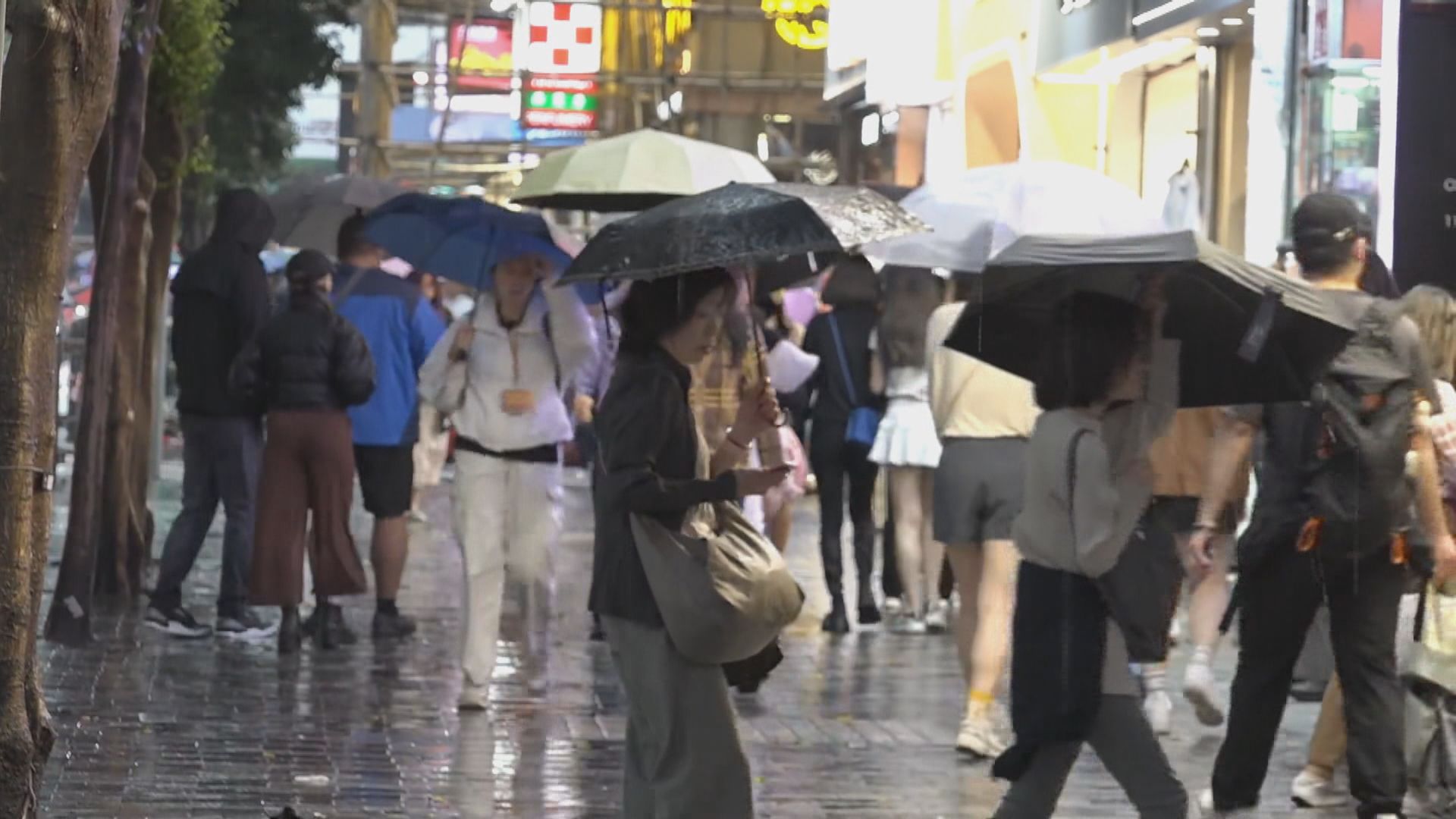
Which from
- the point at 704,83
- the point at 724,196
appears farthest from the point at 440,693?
the point at 704,83

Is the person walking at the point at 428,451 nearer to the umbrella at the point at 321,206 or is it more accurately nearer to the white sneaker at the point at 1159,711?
the umbrella at the point at 321,206

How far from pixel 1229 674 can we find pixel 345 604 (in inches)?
206

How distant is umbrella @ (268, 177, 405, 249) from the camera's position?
15648 mm

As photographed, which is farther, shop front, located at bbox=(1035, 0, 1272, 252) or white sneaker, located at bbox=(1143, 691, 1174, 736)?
shop front, located at bbox=(1035, 0, 1272, 252)

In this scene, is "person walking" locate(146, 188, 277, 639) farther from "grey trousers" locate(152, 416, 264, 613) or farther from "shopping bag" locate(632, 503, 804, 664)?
"shopping bag" locate(632, 503, 804, 664)

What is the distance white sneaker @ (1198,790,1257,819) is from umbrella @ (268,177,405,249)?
7.58 meters

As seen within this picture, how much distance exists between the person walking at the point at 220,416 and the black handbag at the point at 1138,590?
298 inches

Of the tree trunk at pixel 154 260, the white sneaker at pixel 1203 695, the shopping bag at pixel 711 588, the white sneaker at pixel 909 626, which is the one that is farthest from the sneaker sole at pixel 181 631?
the shopping bag at pixel 711 588

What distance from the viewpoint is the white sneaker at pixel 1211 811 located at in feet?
28.0

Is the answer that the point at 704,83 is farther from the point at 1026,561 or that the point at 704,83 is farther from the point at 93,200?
the point at 1026,561

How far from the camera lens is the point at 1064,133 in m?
23.1

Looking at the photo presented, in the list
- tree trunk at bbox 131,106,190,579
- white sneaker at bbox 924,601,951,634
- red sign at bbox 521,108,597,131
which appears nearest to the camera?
white sneaker at bbox 924,601,951,634

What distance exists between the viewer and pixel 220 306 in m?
14.1

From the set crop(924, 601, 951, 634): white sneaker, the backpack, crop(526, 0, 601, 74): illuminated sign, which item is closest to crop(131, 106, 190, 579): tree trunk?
crop(924, 601, 951, 634): white sneaker
